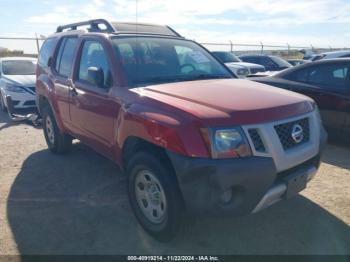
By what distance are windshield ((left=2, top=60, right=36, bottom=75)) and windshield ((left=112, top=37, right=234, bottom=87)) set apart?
22.6 ft

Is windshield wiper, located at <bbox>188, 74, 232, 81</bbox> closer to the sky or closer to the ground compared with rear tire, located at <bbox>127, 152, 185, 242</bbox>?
closer to the sky

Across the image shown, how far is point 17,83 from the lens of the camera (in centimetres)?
890

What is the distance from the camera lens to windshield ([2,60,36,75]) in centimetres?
978

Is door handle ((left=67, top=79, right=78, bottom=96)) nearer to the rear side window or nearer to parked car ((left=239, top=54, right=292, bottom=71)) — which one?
the rear side window

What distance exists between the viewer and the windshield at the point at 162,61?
371cm

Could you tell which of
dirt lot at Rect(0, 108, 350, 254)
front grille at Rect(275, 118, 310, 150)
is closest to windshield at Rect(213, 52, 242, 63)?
dirt lot at Rect(0, 108, 350, 254)

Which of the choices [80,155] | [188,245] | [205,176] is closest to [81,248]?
[188,245]

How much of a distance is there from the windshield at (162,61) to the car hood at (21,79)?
5.82 m

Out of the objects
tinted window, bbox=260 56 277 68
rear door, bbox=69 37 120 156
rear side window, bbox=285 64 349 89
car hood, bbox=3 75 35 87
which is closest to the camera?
rear door, bbox=69 37 120 156

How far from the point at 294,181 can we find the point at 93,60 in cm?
268

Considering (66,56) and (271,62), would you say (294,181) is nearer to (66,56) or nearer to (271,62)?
(66,56)

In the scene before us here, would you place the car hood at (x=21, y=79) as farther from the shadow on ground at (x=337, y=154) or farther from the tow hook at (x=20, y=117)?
the shadow on ground at (x=337, y=154)

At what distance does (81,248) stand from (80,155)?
281cm

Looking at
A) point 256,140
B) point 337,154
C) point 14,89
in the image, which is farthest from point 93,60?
point 14,89
